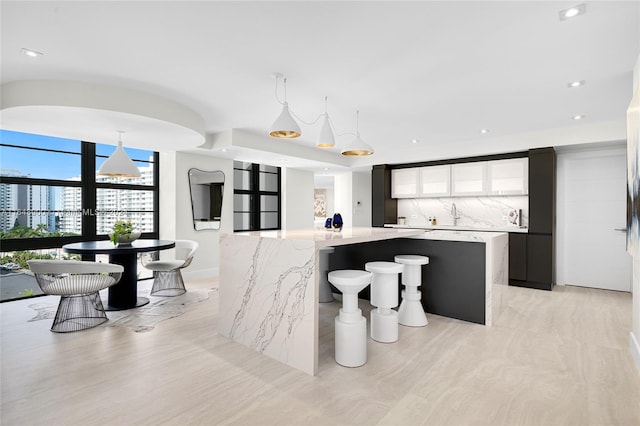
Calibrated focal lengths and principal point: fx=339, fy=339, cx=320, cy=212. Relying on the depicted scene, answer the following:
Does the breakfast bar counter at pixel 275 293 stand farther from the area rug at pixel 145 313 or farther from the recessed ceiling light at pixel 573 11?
the recessed ceiling light at pixel 573 11

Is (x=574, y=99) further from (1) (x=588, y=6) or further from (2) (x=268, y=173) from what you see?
(2) (x=268, y=173)

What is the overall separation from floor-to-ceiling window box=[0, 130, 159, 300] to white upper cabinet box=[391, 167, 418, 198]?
4.88 m

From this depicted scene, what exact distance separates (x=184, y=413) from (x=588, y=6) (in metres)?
3.36

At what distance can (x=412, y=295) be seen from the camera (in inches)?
135

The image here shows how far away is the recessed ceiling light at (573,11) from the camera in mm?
2061

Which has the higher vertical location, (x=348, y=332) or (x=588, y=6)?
(x=588, y=6)

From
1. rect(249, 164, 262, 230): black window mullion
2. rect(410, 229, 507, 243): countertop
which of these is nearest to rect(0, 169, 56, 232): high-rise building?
rect(249, 164, 262, 230): black window mullion

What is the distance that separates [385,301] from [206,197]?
4.19 meters

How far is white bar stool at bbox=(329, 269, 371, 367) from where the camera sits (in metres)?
Answer: 2.46

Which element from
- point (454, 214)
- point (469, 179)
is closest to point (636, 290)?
point (469, 179)

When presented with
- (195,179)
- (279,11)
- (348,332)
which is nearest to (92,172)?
(195,179)

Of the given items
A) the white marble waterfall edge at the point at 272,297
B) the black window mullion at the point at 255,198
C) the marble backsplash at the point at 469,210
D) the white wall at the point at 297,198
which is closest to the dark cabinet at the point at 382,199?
the marble backsplash at the point at 469,210

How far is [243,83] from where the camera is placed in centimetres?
329

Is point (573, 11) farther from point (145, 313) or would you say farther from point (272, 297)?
point (145, 313)
